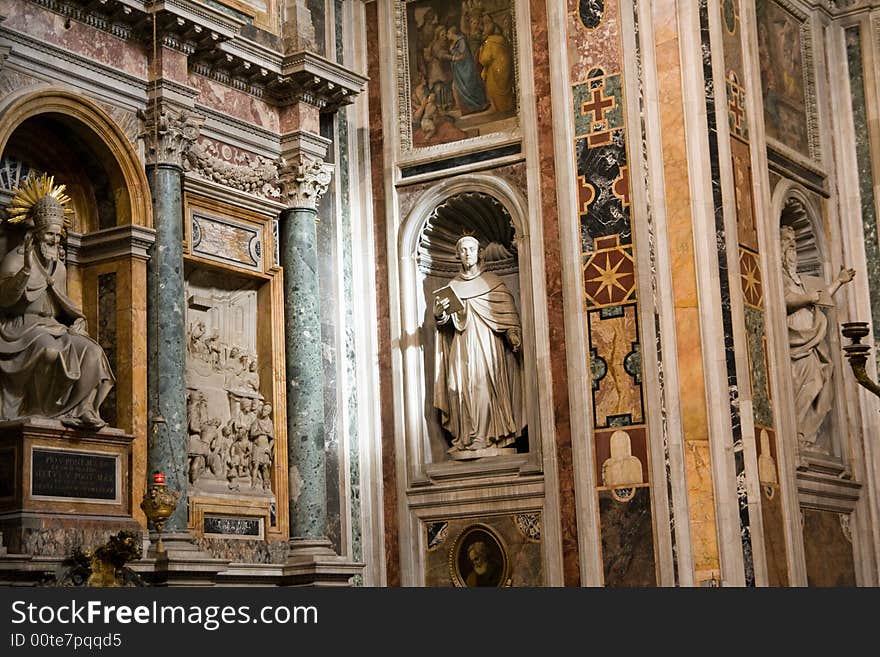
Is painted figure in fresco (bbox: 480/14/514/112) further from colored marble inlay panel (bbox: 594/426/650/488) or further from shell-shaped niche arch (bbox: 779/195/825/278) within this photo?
shell-shaped niche arch (bbox: 779/195/825/278)

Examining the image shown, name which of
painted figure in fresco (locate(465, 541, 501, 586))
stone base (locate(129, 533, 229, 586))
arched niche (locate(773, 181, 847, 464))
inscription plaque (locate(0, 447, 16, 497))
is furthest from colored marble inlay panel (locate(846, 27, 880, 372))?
inscription plaque (locate(0, 447, 16, 497))

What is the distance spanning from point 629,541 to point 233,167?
506cm

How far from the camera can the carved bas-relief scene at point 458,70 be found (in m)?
15.8

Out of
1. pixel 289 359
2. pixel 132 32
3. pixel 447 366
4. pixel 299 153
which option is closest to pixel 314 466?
pixel 289 359

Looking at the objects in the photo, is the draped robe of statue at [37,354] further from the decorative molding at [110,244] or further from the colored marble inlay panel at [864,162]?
the colored marble inlay panel at [864,162]

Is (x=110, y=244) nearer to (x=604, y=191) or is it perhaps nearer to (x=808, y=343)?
(x=604, y=191)

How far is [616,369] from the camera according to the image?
14.4 m

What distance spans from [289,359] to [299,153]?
2.00 meters

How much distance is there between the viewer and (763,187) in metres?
15.8

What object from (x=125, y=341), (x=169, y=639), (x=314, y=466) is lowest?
(x=169, y=639)

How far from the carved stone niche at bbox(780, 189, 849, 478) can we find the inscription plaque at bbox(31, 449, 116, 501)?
770 cm

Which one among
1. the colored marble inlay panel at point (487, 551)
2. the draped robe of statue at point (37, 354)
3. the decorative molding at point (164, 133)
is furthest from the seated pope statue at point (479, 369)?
the draped robe of statue at point (37, 354)

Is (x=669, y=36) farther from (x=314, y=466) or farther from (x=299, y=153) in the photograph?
(x=314, y=466)

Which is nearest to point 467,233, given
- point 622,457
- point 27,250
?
point 622,457
